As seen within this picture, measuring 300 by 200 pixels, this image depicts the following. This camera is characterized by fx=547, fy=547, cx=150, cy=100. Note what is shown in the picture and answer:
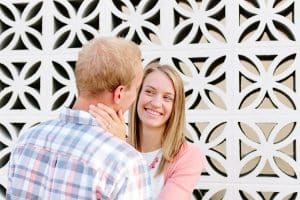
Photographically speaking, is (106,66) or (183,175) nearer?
(106,66)

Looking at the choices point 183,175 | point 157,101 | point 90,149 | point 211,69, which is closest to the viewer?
point 90,149

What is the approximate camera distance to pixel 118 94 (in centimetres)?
129

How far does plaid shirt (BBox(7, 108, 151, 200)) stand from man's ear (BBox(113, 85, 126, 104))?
7cm

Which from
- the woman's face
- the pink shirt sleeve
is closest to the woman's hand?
the pink shirt sleeve

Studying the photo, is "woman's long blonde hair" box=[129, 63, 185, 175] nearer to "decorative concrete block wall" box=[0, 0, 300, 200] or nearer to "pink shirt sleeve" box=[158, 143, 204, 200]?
"pink shirt sleeve" box=[158, 143, 204, 200]

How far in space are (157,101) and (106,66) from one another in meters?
0.76

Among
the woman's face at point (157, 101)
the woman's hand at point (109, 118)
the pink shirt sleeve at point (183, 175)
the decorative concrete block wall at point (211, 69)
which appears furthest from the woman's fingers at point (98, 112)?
the decorative concrete block wall at point (211, 69)

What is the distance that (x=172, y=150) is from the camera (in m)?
1.95

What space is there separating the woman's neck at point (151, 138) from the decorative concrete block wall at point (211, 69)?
654 mm

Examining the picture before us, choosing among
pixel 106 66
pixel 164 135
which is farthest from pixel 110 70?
pixel 164 135

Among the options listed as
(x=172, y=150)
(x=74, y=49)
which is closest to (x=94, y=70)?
(x=172, y=150)

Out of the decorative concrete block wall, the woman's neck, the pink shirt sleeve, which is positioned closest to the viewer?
the pink shirt sleeve

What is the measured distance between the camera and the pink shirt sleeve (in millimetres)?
1809

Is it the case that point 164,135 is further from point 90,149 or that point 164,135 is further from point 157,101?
point 90,149
